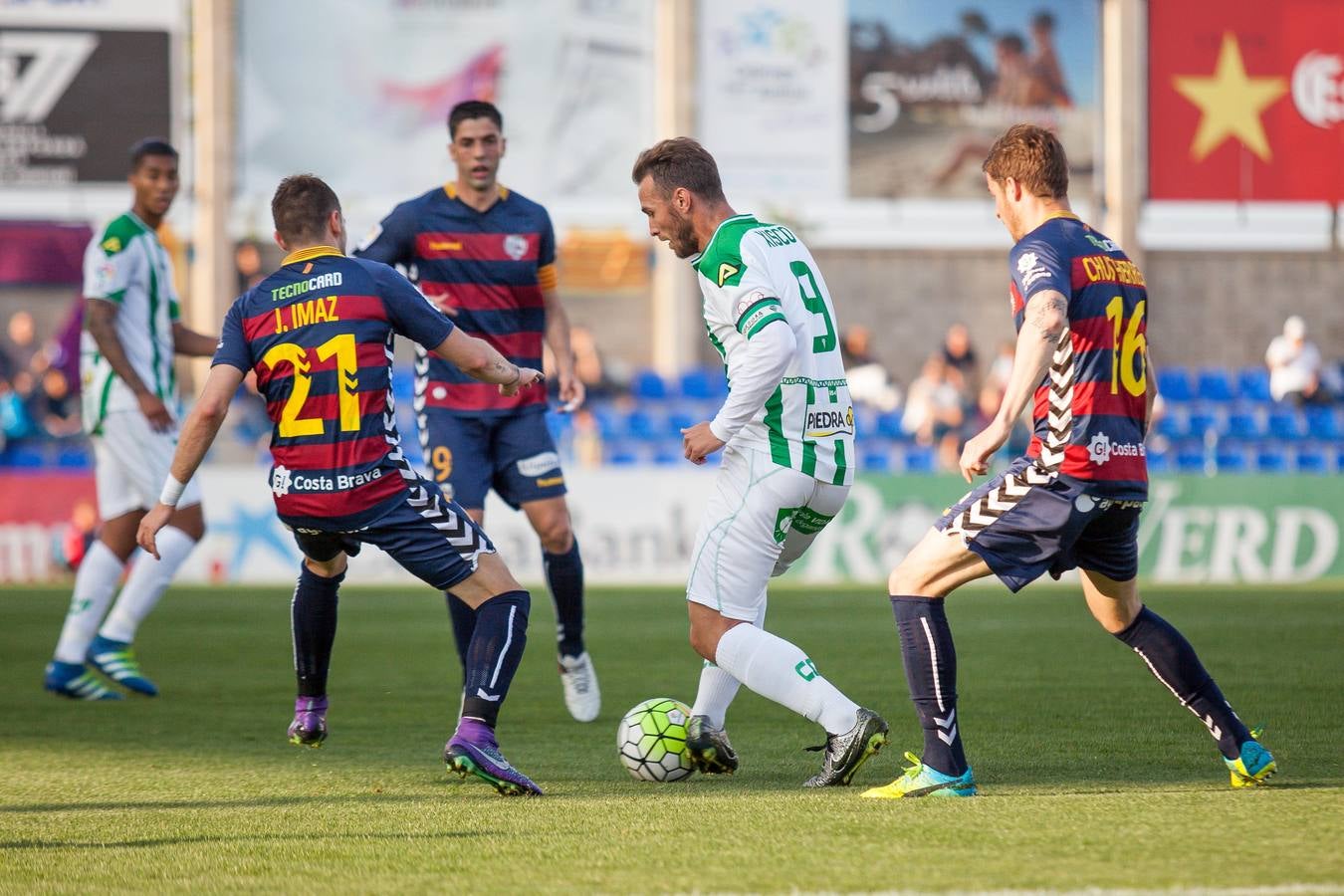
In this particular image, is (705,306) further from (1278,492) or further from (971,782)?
(1278,492)

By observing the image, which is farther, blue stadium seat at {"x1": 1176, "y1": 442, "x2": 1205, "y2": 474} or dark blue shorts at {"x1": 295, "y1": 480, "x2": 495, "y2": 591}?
blue stadium seat at {"x1": 1176, "y1": 442, "x2": 1205, "y2": 474}

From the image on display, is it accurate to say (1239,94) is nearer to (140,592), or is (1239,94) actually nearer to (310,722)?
(140,592)

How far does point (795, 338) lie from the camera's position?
5.14m

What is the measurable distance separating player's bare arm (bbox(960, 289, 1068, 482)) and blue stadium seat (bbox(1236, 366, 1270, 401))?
18.0 meters

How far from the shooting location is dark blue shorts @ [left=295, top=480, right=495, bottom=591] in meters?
5.27

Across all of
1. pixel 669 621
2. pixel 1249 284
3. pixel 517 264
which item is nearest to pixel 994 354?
pixel 1249 284

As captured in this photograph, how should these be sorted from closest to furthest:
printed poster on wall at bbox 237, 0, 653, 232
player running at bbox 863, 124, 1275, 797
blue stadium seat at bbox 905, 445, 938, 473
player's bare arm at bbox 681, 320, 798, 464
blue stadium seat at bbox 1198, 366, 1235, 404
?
player running at bbox 863, 124, 1275, 797, player's bare arm at bbox 681, 320, 798, 464, blue stadium seat at bbox 905, 445, 938, 473, blue stadium seat at bbox 1198, 366, 1235, 404, printed poster on wall at bbox 237, 0, 653, 232

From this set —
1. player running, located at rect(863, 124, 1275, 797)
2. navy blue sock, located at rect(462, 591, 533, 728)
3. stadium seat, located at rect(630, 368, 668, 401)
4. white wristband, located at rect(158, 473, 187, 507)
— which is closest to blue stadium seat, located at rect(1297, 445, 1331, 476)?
stadium seat, located at rect(630, 368, 668, 401)

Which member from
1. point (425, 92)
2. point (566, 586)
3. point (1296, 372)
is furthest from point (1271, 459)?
point (566, 586)

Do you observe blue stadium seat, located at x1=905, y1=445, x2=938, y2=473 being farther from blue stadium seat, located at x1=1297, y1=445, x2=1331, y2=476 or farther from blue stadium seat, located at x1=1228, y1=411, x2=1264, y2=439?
blue stadium seat, located at x1=1297, y1=445, x2=1331, y2=476

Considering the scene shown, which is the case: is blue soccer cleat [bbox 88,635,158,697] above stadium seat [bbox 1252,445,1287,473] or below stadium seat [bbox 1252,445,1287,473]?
below

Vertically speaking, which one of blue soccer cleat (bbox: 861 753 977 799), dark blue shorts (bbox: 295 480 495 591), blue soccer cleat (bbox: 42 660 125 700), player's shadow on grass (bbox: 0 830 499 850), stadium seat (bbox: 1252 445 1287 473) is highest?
dark blue shorts (bbox: 295 480 495 591)

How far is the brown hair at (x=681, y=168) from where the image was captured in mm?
5297

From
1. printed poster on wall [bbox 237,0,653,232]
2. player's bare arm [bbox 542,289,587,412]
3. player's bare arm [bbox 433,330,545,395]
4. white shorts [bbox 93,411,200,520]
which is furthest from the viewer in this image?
printed poster on wall [bbox 237,0,653,232]
